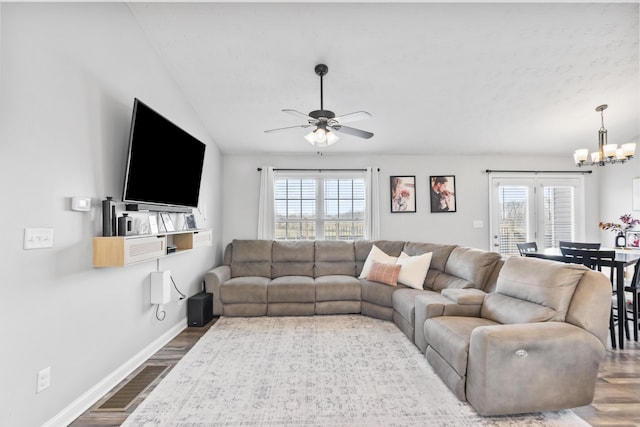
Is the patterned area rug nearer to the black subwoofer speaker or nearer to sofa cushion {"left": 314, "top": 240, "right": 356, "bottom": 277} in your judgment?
the black subwoofer speaker

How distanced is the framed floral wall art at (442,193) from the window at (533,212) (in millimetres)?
686

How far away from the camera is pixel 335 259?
4.73 meters

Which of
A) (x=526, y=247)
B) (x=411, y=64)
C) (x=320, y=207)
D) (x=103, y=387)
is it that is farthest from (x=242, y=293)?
(x=526, y=247)

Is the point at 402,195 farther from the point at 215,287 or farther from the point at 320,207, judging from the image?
the point at 215,287

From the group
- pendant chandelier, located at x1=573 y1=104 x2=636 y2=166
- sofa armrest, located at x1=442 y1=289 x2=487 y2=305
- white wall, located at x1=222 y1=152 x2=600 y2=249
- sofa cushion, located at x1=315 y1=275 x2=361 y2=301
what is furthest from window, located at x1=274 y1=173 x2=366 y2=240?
pendant chandelier, located at x1=573 y1=104 x2=636 y2=166

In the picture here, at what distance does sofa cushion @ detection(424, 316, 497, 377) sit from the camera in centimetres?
210

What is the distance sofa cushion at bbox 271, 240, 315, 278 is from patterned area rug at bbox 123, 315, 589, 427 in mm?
1305

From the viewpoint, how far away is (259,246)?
4715mm

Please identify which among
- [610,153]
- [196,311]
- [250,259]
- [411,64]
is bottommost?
[196,311]

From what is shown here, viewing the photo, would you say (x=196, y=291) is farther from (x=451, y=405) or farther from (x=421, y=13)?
(x=421, y=13)

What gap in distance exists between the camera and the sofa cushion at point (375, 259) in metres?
4.30

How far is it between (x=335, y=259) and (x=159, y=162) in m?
2.83

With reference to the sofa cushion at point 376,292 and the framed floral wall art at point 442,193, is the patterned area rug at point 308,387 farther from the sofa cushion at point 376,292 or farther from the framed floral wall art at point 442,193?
the framed floral wall art at point 442,193

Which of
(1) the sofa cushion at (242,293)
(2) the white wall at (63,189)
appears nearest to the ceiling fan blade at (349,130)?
(2) the white wall at (63,189)
